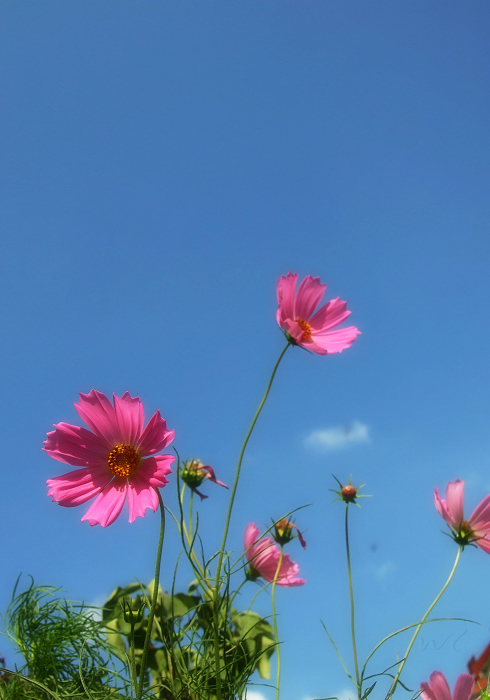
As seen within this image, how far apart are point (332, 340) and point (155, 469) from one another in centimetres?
33

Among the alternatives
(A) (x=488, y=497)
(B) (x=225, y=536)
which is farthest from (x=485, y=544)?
(B) (x=225, y=536)

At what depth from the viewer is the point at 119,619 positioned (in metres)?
0.86

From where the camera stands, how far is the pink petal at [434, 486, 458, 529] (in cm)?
75

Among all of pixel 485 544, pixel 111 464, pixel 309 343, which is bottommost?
pixel 111 464

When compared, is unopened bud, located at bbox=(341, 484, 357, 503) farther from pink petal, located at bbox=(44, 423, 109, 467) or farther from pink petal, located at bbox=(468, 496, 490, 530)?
pink petal, located at bbox=(44, 423, 109, 467)

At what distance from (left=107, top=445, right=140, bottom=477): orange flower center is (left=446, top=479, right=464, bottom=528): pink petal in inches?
16.5

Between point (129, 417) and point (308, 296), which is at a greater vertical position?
point (308, 296)

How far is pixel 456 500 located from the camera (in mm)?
750

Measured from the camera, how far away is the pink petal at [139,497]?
1.76 feet

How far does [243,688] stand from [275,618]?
0.27 ft

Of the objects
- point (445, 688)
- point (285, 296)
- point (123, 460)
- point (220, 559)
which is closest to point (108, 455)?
point (123, 460)

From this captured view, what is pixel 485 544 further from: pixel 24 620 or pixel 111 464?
pixel 24 620

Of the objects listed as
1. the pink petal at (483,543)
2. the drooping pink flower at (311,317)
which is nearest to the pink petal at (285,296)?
the drooping pink flower at (311,317)

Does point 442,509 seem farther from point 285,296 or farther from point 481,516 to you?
point 285,296
